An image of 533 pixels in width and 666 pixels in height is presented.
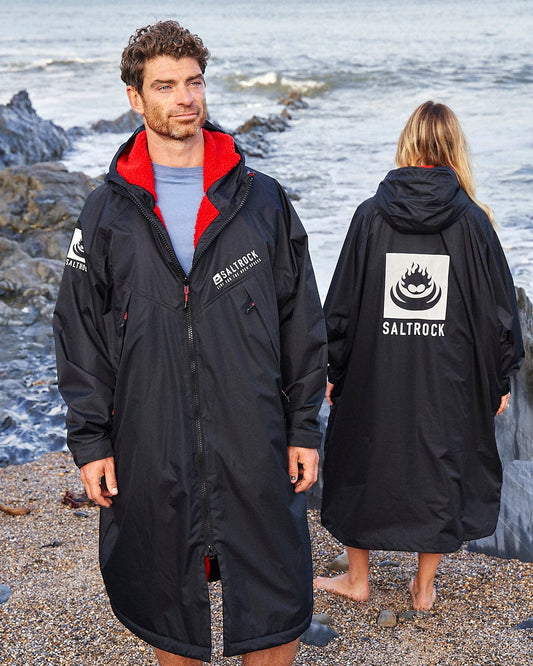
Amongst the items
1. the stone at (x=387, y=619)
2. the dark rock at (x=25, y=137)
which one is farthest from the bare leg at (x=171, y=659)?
the dark rock at (x=25, y=137)

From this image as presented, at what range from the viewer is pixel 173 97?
2494mm

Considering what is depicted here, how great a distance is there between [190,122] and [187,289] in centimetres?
50

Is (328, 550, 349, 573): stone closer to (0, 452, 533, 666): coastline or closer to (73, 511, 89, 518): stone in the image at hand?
(0, 452, 533, 666): coastline

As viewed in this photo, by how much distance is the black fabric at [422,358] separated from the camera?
3.30m

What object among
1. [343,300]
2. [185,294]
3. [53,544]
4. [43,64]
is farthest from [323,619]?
[43,64]

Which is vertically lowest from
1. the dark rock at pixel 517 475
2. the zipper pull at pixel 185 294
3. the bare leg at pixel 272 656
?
the dark rock at pixel 517 475

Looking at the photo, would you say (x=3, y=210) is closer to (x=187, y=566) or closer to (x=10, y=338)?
(x=10, y=338)

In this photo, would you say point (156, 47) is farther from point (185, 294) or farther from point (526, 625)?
point (526, 625)

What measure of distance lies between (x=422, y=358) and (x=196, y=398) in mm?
1205

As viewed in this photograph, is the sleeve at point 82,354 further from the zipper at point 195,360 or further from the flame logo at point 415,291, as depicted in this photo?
the flame logo at point 415,291

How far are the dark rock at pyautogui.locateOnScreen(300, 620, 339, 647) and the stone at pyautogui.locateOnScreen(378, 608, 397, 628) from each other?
21 centimetres

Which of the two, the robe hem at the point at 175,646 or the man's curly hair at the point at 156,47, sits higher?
the man's curly hair at the point at 156,47

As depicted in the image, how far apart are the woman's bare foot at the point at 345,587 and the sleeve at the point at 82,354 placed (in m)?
1.51

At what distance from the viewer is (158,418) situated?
247cm
